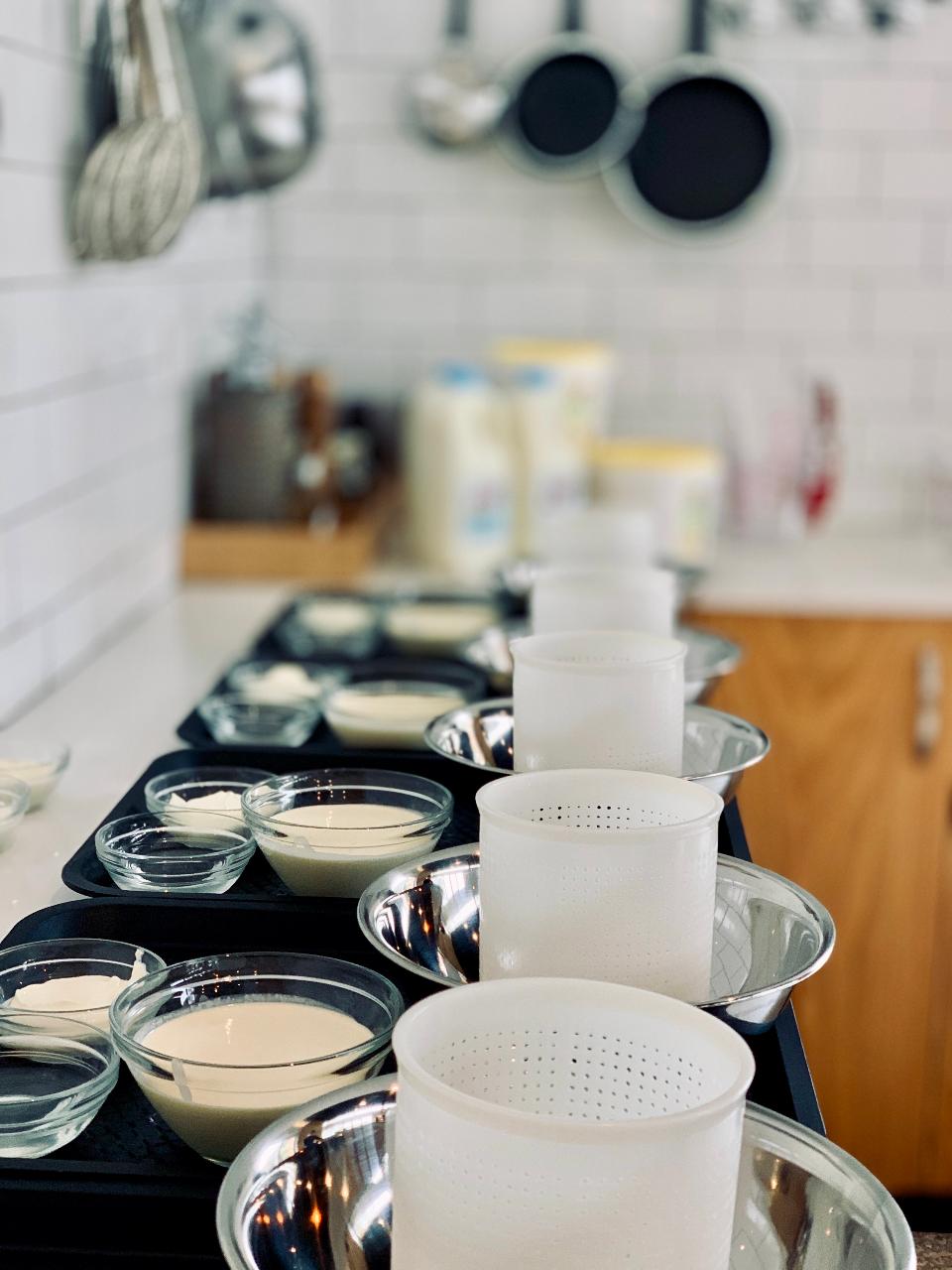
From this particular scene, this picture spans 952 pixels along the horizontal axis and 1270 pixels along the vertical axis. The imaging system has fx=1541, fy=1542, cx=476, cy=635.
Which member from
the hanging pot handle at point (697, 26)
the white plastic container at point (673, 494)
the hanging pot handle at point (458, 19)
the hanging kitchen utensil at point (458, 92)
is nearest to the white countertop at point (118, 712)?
the white plastic container at point (673, 494)

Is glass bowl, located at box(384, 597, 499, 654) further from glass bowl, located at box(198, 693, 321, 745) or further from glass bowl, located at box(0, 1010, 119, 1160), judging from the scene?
glass bowl, located at box(0, 1010, 119, 1160)

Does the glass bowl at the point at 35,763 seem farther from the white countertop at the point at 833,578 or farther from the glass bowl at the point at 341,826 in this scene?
the white countertop at the point at 833,578

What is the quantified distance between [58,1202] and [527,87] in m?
2.26

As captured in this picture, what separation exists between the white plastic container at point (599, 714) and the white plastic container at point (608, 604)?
0.86 ft

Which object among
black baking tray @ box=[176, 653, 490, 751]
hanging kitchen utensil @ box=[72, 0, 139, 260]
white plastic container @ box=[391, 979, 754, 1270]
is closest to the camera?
white plastic container @ box=[391, 979, 754, 1270]

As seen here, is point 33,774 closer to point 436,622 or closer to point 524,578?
point 436,622

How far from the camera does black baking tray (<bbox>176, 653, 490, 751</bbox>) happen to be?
1283 millimetres

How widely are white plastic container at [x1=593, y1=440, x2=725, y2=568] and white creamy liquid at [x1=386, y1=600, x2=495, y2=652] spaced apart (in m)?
0.52

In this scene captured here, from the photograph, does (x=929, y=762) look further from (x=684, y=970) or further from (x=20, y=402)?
(x=684, y=970)

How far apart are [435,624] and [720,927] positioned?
1.00 m

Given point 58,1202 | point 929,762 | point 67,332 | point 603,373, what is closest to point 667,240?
point 603,373

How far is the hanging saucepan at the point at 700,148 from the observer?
258 centimetres

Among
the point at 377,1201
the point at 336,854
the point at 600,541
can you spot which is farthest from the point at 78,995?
the point at 600,541

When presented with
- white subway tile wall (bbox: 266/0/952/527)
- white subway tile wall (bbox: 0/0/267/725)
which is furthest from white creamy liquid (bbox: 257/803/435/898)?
white subway tile wall (bbox: 266/0/952/527)
